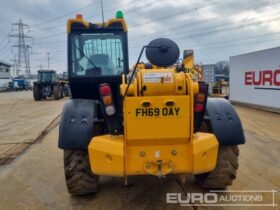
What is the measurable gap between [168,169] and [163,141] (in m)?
0.32

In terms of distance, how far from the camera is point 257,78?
14547mm

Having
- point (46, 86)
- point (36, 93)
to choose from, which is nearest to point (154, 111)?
Answer: point (36, 93)

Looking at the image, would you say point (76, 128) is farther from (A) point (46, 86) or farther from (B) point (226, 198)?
(A) point (46, 86)

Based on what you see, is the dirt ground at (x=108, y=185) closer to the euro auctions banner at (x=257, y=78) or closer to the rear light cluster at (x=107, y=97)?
the rear light cluster at (x=107, y=97)

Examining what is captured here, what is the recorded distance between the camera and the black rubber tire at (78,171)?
4.12 meters

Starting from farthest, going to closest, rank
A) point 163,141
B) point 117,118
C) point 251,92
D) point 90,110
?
point 251,92
point 90,110
point 117,118
point 163,141

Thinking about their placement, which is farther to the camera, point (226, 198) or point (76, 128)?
point (226, 198)

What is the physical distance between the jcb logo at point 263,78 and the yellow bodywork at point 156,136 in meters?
10.5

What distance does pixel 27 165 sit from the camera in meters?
6.21

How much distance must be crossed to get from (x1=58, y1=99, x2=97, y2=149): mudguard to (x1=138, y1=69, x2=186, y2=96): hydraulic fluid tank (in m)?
0.91

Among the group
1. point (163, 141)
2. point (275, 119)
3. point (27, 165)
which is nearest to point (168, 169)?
point (163, 141)

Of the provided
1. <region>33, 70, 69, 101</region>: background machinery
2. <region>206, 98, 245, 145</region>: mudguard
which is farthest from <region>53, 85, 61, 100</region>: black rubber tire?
<region>206, 98, 245, 145</region>: mudguard

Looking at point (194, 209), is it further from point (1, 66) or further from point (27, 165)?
point (1, 66)

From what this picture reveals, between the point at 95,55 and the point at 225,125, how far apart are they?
2175 mm
